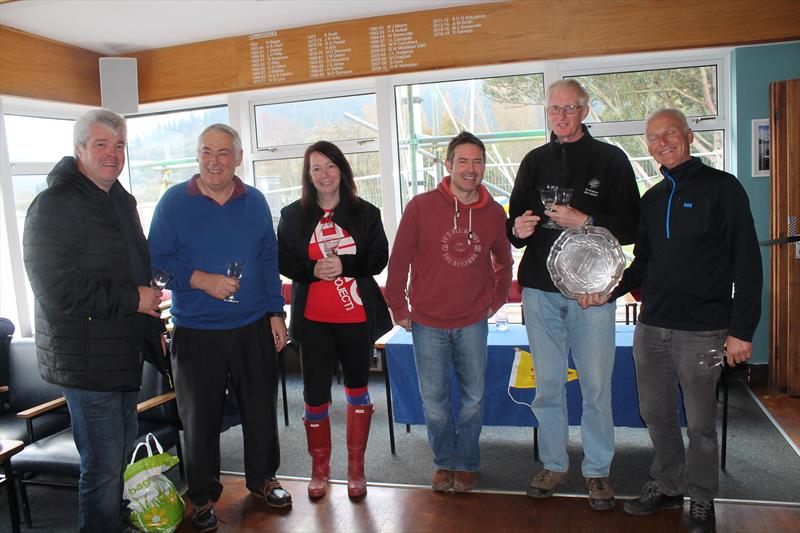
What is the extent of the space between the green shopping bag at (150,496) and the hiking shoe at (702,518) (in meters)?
2.16

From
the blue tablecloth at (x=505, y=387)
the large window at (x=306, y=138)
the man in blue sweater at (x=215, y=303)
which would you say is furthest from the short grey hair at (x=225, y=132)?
the large window at (x=306, y=138)

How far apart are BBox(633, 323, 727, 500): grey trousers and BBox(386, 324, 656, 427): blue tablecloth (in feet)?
1.99

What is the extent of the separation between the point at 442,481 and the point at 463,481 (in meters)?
0.10

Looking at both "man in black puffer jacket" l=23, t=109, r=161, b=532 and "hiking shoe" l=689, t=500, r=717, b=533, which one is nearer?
"man in black puffer jacket" l=23, t=109, r=161, b=532

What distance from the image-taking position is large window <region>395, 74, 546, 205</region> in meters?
4.87

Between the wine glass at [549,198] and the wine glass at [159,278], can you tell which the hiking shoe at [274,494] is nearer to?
the wine glass at [159,278]

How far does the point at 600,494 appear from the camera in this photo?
265 centimetres

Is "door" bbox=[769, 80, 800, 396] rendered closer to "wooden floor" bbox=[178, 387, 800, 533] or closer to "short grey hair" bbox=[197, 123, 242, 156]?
"wooden floor" bbox=[178, 387, 800, 533]

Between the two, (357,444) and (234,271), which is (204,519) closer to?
(357,444)

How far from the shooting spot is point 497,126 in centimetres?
494

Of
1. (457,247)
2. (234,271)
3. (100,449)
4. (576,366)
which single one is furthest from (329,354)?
(576,366)

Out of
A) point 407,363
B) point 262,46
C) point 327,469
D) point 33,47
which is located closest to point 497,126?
point 262,46

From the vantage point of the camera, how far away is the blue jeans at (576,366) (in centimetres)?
253

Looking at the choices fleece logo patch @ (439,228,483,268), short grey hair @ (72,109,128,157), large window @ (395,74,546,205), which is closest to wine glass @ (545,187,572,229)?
Answer: fleece logo patch @ (439,228,483,268)
